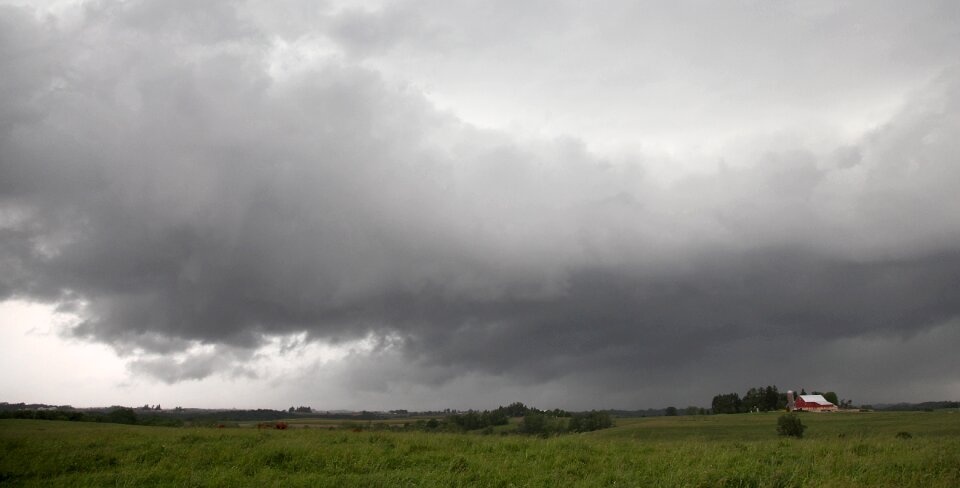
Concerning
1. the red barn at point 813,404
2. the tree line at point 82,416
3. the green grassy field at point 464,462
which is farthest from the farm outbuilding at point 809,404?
the tree line at point 82,416

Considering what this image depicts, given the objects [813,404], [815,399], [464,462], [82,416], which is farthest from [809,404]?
[82,416]

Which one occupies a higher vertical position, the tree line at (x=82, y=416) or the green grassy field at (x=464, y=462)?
the green grassy field at (x=464, y=462)

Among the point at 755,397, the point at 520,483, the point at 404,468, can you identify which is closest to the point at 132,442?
the point at 404,468

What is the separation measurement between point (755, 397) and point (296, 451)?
108 metres

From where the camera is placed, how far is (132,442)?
2617 cm

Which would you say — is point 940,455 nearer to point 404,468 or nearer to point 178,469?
point 404,468

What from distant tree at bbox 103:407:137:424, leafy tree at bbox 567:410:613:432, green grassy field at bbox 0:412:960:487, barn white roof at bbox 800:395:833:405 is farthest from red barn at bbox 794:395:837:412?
distant tree at bbox 103:407:137:424

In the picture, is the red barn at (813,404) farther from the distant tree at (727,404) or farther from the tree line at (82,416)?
the tree line at (82,416)

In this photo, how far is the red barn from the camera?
102500 millimetres

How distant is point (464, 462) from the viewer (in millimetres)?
21219

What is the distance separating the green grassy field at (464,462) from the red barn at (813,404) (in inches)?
3436

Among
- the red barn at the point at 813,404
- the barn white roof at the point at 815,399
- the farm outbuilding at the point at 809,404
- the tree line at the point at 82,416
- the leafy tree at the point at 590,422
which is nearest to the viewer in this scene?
the leafy tree at the point at 590,422

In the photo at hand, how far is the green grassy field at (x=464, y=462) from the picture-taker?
18.4m

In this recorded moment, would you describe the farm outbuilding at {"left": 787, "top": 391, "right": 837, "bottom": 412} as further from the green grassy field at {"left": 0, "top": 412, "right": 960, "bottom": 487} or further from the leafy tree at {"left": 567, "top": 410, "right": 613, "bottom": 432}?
the green grassy field at {"left": 0, "top": 412, "right": 960, "bottom": 487}
